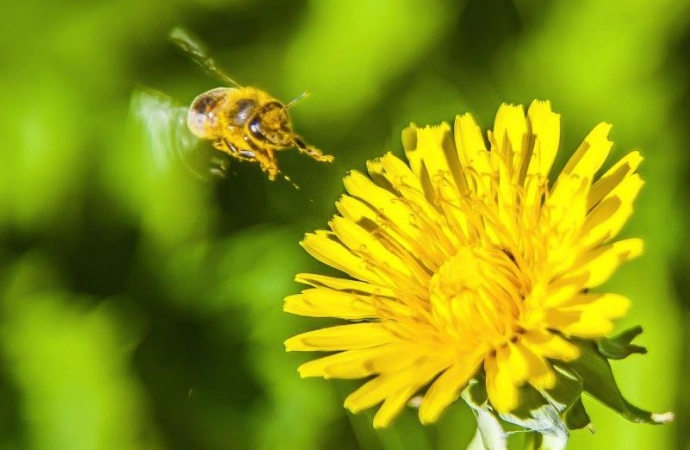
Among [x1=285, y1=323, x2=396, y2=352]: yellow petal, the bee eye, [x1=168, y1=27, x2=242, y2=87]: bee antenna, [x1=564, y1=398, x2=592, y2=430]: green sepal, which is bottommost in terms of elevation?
[x1=564, y1=398, x2=592, y2=430]: green sepal

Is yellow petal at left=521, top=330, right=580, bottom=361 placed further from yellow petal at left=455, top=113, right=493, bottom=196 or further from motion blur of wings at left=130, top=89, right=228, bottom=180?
motion blur of wings at left=130, top=89, right=228, bottom=180

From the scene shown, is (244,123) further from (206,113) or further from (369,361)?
(369,361)

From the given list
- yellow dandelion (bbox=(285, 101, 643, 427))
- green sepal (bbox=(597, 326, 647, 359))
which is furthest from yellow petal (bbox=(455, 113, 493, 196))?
green sepal (bbox=(597, 326, 647, 359))

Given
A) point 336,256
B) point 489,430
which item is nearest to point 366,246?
point 336,256

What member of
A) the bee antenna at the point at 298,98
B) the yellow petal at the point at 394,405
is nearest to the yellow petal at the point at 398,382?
the yellow petal at the point at 394,405

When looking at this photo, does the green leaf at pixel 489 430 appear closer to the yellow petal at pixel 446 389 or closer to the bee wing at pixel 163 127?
the yellow petal at pixel 446 389
